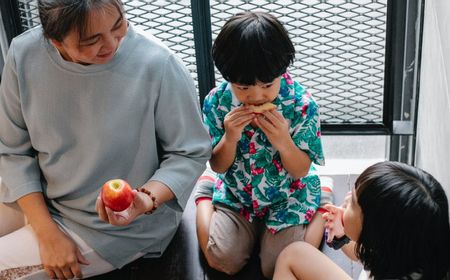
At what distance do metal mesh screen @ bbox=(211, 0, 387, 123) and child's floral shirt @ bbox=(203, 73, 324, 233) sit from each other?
0.42 m

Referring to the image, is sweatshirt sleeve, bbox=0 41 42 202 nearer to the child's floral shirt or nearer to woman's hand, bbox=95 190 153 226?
woman's hand, bbox=95 190 153 226

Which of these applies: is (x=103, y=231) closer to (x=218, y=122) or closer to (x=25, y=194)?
(x=25, y=194)

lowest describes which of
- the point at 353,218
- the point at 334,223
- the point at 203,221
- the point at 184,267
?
the point at 184,267

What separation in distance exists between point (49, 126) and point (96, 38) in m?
0.30

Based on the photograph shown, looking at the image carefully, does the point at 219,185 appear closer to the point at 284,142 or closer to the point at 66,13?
the point at 284,142

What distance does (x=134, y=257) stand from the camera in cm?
164

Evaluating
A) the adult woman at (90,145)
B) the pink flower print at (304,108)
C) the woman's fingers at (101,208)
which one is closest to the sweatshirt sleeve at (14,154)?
the adult woman at (90,145)

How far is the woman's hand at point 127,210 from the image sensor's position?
1373 mm

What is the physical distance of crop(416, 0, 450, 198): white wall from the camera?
1.33m

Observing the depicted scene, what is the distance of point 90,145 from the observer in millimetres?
1498

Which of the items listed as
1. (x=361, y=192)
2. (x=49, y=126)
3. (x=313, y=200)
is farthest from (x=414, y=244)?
(x=49, y=126)

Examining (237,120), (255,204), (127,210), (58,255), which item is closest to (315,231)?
(255,204)

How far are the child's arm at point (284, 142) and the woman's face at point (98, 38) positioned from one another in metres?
0.36

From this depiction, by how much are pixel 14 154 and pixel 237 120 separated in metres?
0.53
